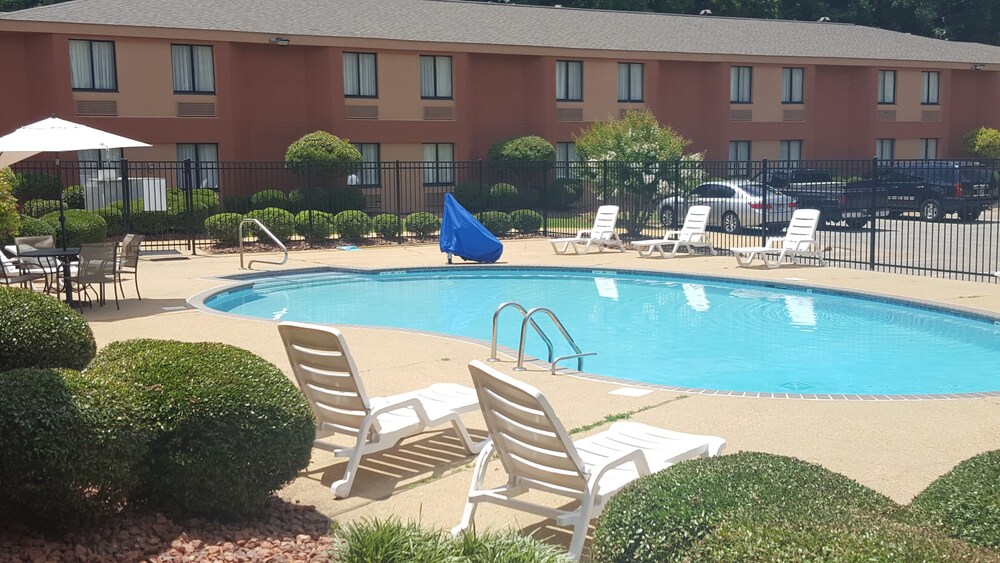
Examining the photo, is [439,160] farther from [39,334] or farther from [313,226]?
[39,334]

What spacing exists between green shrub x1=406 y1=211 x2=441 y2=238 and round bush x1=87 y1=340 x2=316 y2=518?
19.5 meters

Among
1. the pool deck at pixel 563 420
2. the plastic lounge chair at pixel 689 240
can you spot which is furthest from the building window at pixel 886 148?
the pool deck at pixel 563 420

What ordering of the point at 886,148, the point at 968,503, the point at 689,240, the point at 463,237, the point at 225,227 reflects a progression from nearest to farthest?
1. the point at 968,503
2. the point at 463,237
3. the point at 689,240
4. the point at 225,227
5. the point at 886,148

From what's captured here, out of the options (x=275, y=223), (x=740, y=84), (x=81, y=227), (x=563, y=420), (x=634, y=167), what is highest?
(x=740, y=84)

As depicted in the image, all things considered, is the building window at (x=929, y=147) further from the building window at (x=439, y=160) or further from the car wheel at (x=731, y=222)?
the building window at (x=439, y=160)

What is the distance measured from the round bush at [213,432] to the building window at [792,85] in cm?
3723

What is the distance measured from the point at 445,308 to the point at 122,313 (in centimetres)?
485

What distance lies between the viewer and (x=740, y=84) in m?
38.7

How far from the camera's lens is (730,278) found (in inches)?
677

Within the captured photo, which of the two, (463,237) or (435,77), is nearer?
(463,237)

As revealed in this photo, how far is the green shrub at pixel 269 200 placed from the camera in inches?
1056

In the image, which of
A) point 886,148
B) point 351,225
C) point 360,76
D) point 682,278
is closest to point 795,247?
point 682,278

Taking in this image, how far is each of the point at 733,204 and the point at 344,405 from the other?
68.9 feet

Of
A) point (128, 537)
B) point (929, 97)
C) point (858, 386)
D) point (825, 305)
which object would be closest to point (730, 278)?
point (825, 305)
